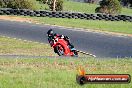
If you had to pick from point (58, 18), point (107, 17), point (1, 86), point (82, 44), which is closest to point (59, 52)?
point (82, 44)

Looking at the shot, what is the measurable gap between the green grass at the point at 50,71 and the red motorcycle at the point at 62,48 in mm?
2309

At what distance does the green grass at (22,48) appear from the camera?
1738 centimetres

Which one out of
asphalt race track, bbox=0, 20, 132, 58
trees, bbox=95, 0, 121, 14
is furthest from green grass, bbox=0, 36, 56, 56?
trees, bbox=95, 0, 121, 14

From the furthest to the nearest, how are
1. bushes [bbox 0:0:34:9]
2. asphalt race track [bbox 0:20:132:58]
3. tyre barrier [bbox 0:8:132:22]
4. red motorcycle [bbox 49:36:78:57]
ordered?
bushes [bbox 0:0:34:9] < tyre barrier [bbox 0:8:132:22] < asphalt race track [bbox 0:20:132:58] < red motorcycle [bbox 49:36:78:57]

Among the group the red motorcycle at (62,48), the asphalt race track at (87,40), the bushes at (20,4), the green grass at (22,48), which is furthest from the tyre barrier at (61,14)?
the red motorcycle at (62,48)

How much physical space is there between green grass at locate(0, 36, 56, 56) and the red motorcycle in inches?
29.3

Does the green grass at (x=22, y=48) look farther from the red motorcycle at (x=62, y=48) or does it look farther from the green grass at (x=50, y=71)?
the green grass at (x=50, y=71)

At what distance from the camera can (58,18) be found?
3606 centimetres

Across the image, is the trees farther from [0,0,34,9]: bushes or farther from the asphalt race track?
the asphalt race track

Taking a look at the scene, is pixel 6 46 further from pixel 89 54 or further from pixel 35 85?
pixel 35 85

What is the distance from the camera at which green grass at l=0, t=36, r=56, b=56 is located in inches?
684

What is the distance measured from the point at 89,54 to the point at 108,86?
873 centimetres

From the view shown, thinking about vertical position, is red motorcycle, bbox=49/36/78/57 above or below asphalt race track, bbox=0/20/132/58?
above

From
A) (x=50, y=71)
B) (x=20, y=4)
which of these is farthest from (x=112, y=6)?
(x=50, y=71)
